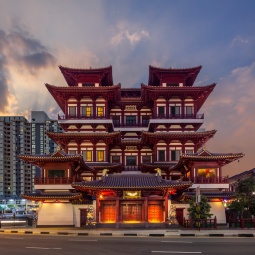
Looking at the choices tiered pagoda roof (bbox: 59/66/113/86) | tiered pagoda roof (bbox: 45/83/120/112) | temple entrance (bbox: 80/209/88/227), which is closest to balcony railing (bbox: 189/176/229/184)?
temple entrance (bbox: 80/209/88/227)

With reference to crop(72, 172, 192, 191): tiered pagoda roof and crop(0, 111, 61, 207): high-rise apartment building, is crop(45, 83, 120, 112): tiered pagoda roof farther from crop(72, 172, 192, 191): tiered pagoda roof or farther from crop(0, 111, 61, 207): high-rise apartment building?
crop(0, 111, 61, 207): high-rise apartment building

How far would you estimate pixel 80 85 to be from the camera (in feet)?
171

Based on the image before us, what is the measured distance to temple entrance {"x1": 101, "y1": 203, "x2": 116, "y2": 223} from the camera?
41.0 m

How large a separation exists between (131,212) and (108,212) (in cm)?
251

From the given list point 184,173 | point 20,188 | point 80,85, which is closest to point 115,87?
point 80,85

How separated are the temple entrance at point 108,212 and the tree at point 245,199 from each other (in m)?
12.7

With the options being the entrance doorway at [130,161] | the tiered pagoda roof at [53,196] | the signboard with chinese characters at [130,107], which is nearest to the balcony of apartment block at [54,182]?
the tiered pagoda roof at [53,196]

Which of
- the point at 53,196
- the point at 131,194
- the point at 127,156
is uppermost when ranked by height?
the point at 127,156

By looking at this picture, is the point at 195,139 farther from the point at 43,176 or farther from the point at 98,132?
the point at 43,176

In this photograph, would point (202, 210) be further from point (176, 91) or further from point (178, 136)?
point (176, 91)

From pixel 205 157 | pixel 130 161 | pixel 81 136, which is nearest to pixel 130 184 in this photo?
pixel 205 157

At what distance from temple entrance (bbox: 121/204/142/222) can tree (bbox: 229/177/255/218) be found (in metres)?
10.0

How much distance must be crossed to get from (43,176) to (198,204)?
18.1m

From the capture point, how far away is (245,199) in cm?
4050
